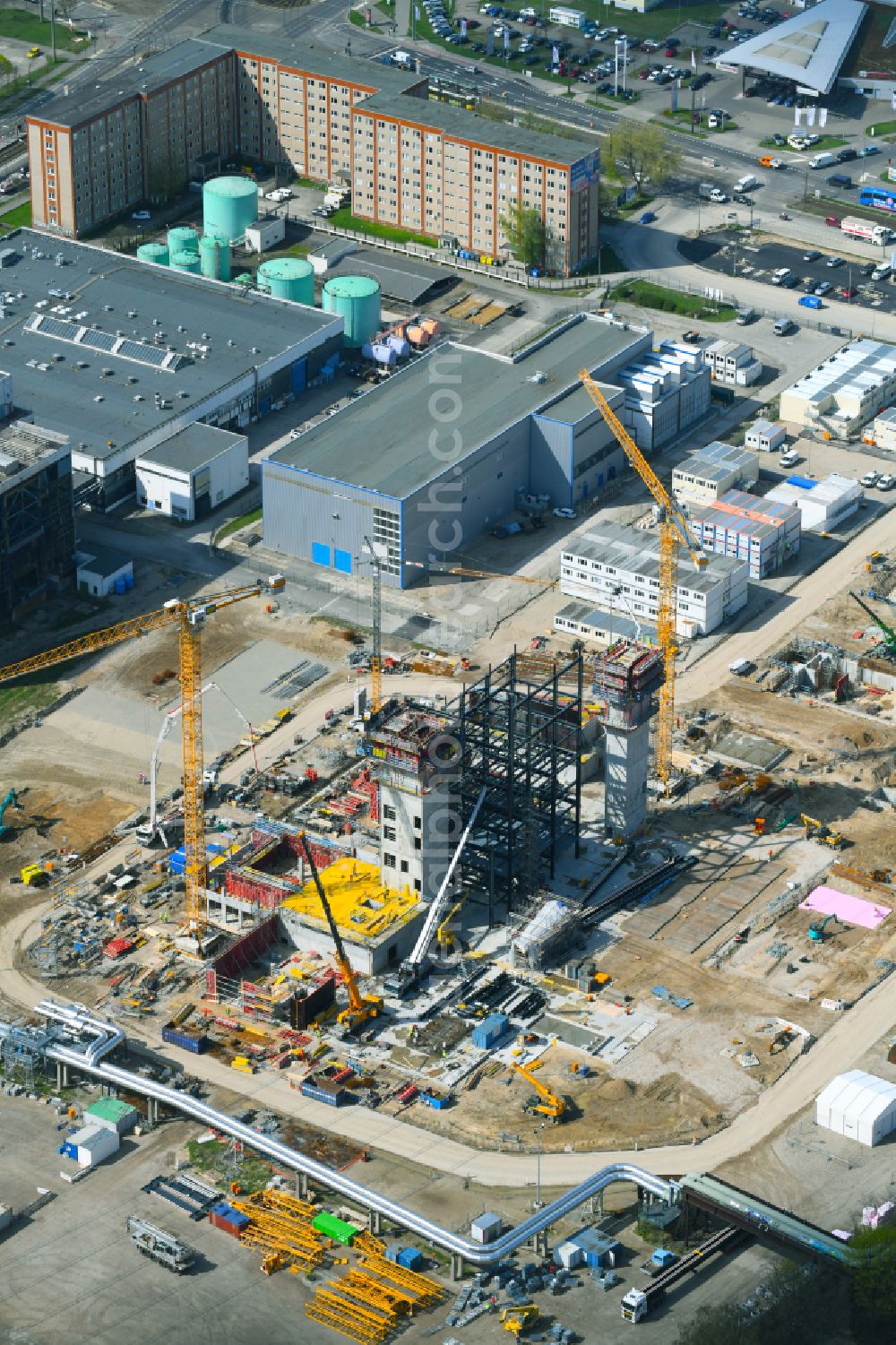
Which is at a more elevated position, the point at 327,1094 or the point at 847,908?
the point at 847,908

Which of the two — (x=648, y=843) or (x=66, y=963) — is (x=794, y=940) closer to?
(x=648, y=843)

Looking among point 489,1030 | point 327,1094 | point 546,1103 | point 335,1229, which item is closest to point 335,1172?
point 335,1229

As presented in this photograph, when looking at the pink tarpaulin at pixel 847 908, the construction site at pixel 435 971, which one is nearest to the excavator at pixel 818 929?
the construction site at pixel 435 971

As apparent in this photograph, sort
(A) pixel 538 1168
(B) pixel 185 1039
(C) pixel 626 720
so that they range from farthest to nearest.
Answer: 1. (C) pixel 626 720
2. (B) pixel 185 1039
3. (A) pixel 538 1168

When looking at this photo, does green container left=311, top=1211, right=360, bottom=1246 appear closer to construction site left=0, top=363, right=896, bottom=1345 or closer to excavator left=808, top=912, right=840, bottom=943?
construction site left=0, top=363, right=896, bottom=1345

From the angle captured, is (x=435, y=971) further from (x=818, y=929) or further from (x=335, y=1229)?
(x=335, y=1229)

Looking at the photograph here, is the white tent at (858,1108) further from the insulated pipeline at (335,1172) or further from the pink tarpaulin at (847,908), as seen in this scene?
the pink tarpaulin at (847,908)

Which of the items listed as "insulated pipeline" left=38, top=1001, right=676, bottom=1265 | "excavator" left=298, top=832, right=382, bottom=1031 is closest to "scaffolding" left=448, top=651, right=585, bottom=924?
"excavator" left=298, top=832, right=382, bottom=1031
